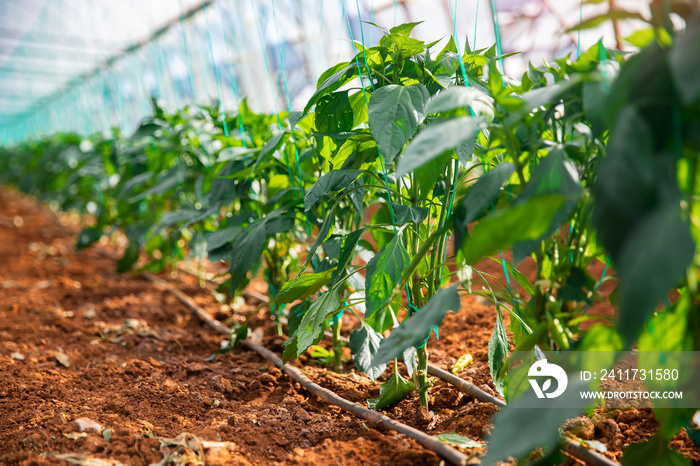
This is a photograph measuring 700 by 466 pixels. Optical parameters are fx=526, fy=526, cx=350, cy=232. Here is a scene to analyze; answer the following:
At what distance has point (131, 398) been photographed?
4.32 ft

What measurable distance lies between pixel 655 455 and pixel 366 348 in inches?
23.8

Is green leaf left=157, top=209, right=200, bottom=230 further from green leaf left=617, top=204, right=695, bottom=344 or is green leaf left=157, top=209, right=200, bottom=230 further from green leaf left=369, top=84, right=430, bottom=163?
green leaf left=617, top=204, right=695, bottom=344

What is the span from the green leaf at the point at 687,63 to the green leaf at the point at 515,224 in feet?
0.53

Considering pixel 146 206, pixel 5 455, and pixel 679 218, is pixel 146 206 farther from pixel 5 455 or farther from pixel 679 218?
pixel 679 218

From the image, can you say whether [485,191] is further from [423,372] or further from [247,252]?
[247,252]

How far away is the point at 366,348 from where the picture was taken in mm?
1215

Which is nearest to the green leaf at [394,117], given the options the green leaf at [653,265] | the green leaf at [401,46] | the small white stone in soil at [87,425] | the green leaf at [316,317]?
the green leaf at [401,46]

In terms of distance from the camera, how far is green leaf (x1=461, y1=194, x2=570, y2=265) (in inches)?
24.6

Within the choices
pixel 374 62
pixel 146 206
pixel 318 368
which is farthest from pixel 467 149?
pixel 146 206

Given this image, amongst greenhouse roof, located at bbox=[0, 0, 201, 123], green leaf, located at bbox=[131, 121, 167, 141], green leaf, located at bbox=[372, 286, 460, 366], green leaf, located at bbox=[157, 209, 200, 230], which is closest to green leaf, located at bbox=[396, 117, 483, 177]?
green leaf, located at bbox=[372, 286, 460, 366]

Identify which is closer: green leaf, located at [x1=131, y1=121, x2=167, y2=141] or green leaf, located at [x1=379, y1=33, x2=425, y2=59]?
green leaf, located at [x1=379, y1=33, x2=425, y2=59]

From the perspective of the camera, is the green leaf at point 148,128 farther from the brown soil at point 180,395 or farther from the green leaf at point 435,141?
the green leaf at point 435,141

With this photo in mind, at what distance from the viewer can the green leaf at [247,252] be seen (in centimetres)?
128

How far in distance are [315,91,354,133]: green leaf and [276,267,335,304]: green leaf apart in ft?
1.05
